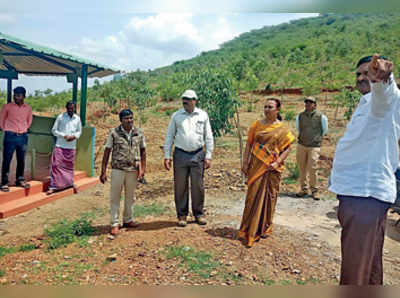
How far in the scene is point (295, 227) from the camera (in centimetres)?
463

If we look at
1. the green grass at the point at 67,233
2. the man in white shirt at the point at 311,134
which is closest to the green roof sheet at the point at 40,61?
the green grass at the point at 67,233

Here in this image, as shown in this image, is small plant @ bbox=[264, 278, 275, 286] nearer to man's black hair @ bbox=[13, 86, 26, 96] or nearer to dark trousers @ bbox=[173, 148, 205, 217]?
dark trousers @ bbox=[173, 148, 205, 217]

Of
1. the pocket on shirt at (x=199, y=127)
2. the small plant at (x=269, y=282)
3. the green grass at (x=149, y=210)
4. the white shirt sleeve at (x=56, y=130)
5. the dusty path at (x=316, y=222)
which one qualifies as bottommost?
the small plant at (x=269, y=282)

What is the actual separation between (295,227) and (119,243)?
7.75 ft

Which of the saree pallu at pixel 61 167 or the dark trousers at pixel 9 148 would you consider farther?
the saree pallu at pixel 61 167

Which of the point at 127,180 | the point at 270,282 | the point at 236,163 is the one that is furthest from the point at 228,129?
the point at 270,282

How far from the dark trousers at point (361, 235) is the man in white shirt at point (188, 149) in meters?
2.44

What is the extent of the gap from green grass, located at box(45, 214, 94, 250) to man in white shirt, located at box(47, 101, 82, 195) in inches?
62.9

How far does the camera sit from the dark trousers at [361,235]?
197cm

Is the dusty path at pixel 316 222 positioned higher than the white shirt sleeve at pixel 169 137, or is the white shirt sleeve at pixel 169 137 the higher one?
the white shirt sleeve at pixel 169 137

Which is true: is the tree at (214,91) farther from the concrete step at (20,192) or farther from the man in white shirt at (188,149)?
the concrete step at (20,192)

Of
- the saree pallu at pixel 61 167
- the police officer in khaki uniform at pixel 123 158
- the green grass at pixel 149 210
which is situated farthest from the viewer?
the saree pallu at pixel 61 167

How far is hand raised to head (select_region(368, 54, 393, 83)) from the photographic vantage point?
1.66 meters

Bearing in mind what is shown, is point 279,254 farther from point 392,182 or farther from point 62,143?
point 62,143
